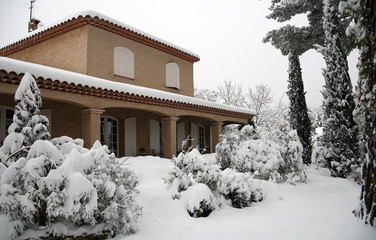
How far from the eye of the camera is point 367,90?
3.82 metres

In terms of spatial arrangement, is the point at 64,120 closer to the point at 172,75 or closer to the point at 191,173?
the point at 191,173

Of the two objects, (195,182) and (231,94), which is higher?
(231,94)

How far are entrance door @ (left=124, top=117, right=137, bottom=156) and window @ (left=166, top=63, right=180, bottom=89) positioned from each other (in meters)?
3.18

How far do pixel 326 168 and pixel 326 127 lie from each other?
1795 mm

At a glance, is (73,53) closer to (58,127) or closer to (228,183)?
(58,127)

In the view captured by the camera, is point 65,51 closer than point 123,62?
Yes

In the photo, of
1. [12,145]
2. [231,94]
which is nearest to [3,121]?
[12,145]

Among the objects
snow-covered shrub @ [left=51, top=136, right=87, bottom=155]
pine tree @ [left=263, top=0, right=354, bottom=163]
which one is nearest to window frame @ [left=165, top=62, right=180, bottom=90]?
pine tree @ [left=263, top=0, right=354, bottom=163]

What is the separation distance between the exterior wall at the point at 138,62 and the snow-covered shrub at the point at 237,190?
7264mm

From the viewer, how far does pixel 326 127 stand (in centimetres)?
1091

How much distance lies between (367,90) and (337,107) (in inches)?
302

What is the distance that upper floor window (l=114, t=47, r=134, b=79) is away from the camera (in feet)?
38.3

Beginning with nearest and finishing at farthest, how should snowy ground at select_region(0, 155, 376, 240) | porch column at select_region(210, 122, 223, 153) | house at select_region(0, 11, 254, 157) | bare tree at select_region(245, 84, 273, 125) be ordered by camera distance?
snowy ground at select_region(0, 155, 376, 240)
house at select_region(0, 11, 254, 157)
porch column at select_region(210, 122, 223, 153)
bare tree at select_region(245, 84, 273, 125)

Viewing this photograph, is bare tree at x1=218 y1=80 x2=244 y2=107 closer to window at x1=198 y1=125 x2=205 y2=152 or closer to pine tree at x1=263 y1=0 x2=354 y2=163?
window at x1=198 y1=125 x2=205 y2=152
